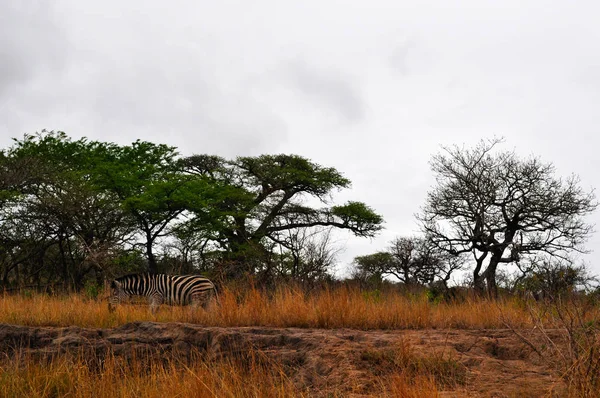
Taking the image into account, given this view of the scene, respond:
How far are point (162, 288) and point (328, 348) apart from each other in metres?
6.65

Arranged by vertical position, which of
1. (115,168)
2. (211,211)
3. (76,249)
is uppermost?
(115,168)

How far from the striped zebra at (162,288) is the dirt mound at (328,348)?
388 centimetres

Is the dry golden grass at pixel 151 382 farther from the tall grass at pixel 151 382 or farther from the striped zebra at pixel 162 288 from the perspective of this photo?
the striped zebra at pixel 162 288

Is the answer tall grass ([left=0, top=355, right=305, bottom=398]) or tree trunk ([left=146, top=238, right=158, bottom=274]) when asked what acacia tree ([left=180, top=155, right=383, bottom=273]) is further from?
tall grass ([left=0, top=355, right=305, bottom=398])

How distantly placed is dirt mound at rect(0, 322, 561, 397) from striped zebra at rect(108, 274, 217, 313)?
388 cm

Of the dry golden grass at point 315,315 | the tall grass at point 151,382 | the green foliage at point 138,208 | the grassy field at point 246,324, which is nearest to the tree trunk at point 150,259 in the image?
the green foliage at point 138,208

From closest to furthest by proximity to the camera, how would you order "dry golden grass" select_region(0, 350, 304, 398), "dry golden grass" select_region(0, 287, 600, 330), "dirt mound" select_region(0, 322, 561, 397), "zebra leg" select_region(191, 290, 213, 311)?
"dry golden grass" select_region(0, 350, 304, 398)
"dirt mound" select_region(0, 322, 561, 397)
"dry golden grass" select_region(0, 287, 600, 330)
"zebra leg" select_region(191, 290, 213, 311)

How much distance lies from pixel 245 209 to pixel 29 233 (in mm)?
10402

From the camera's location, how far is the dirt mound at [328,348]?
5.27 meters

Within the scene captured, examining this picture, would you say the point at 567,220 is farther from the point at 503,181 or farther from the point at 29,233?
the point at 29,233

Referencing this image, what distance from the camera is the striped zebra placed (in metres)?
11.8

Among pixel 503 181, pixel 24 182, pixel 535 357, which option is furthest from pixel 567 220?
pixel 24 182

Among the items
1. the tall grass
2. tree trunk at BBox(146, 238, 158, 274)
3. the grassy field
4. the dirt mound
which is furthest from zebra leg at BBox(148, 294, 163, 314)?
tree trunk at BBox(146, 238, 158, 274)

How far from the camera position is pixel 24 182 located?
→ 75.0ft
